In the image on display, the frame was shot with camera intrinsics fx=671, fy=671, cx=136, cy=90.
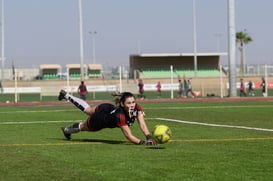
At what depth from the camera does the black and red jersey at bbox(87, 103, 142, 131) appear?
12.7 metres

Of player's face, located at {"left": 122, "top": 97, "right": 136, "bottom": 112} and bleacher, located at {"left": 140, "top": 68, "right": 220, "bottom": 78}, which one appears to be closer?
player's face, located at {"left": 122, "top": 97, "right": 136, "bottom": 112}

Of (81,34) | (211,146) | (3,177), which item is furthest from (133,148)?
(81,34)

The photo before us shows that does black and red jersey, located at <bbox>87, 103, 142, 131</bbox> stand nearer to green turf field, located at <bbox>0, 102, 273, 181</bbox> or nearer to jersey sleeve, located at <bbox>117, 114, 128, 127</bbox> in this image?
jersey sleeve, located at <bbox>117, 114, 128, 127</bbox>

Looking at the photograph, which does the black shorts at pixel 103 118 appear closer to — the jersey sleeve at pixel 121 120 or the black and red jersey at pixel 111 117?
the black and red jersey at pixel 111 117

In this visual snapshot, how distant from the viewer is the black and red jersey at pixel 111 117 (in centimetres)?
1273

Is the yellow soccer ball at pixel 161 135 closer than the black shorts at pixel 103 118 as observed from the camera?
Yes

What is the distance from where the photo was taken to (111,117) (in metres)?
12.9

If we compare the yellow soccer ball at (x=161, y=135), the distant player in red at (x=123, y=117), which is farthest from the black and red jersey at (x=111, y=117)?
the yellow soccer ball at (x=161, y=135)

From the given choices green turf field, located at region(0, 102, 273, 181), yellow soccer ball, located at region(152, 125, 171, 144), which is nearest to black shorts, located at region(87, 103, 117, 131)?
green turf field, located at region(0, 102, 273, 181)

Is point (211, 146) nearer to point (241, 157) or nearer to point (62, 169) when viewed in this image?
point (241, 157)

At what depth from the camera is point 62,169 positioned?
30.0 ft

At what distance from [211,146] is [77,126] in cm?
320

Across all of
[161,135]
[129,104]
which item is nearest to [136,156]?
[161,135]

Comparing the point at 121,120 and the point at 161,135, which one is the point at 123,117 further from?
the point at 161,135
